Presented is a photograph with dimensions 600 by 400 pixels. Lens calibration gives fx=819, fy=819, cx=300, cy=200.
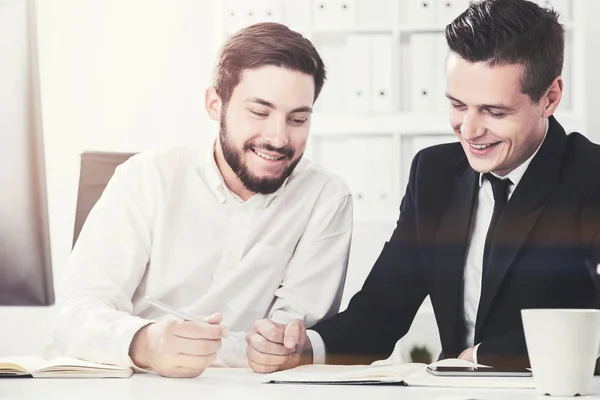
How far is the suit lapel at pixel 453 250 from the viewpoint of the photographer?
1822mm

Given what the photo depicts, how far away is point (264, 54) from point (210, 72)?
0.51 ft

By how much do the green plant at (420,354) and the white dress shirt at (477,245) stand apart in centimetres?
14

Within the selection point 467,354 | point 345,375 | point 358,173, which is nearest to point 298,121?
point 358,173

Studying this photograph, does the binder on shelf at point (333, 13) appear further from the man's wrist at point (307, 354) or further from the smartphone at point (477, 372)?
the smartphone at point (477, 372)

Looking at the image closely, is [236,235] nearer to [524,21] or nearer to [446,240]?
[446,240]

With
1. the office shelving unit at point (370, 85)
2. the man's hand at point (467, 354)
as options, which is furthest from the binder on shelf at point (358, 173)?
the man's hand at point (467, 354)

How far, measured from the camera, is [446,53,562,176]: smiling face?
185cm

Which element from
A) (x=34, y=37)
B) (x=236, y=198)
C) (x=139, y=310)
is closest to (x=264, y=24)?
(x=236, y=198)

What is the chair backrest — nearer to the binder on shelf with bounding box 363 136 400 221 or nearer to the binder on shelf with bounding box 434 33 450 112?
the binder on shelf with bounding box 363 136 400 221

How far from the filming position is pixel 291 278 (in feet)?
6.21

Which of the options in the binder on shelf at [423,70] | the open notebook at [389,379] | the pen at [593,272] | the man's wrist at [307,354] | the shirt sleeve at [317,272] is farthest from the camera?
the binder on shelf at [423,70]

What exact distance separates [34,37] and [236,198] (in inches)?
26.6

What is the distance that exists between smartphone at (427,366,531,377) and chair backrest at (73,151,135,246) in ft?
3.31

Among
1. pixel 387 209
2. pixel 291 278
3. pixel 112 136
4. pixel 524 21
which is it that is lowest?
pixel 291 278
